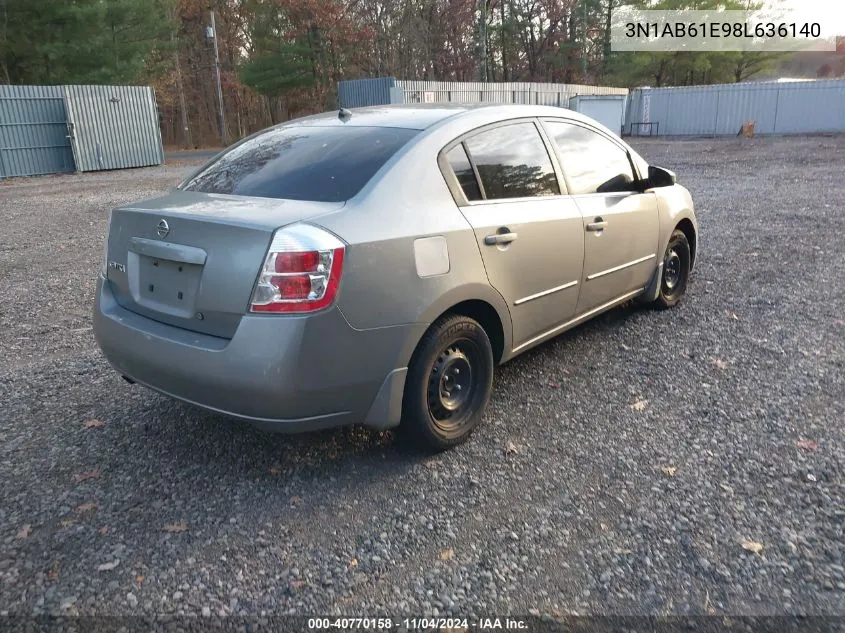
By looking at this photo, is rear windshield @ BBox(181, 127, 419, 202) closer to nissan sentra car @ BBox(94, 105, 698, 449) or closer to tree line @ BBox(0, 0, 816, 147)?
nissan sentra car @ BBox(94, 105, 698, 449)

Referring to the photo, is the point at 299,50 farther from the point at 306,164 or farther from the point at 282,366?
the point at 282,366

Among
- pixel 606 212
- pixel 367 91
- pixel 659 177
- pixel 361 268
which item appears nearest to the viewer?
pixel 361 268

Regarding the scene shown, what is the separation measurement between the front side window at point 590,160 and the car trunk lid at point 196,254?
181 centimetres

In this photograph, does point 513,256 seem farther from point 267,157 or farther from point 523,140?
point 267,157

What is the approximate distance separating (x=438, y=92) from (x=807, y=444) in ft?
81.7

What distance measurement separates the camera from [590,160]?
4422 mm

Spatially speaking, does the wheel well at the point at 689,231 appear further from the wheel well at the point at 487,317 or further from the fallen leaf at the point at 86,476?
the fallen leaf at the point at 86,476

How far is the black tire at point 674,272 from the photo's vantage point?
5.39 metres

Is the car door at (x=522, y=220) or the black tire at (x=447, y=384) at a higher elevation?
the car door at (x=522, y=220)

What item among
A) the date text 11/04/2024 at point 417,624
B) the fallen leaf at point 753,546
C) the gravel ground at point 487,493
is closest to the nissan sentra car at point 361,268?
the gravel ground at point 487,493

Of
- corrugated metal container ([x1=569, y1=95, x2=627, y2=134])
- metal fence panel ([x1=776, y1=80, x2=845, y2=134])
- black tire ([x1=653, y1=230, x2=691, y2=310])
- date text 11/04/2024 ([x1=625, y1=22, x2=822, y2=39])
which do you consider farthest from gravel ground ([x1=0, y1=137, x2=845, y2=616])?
date text 11/04/2024 ([x1=625, y1=22, x2=822, y2=39])

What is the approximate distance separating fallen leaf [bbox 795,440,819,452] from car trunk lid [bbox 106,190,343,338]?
2.56 m

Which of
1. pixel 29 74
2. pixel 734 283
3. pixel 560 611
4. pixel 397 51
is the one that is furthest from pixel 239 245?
pixel 397 51

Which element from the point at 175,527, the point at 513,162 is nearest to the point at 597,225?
the point at 513,162
